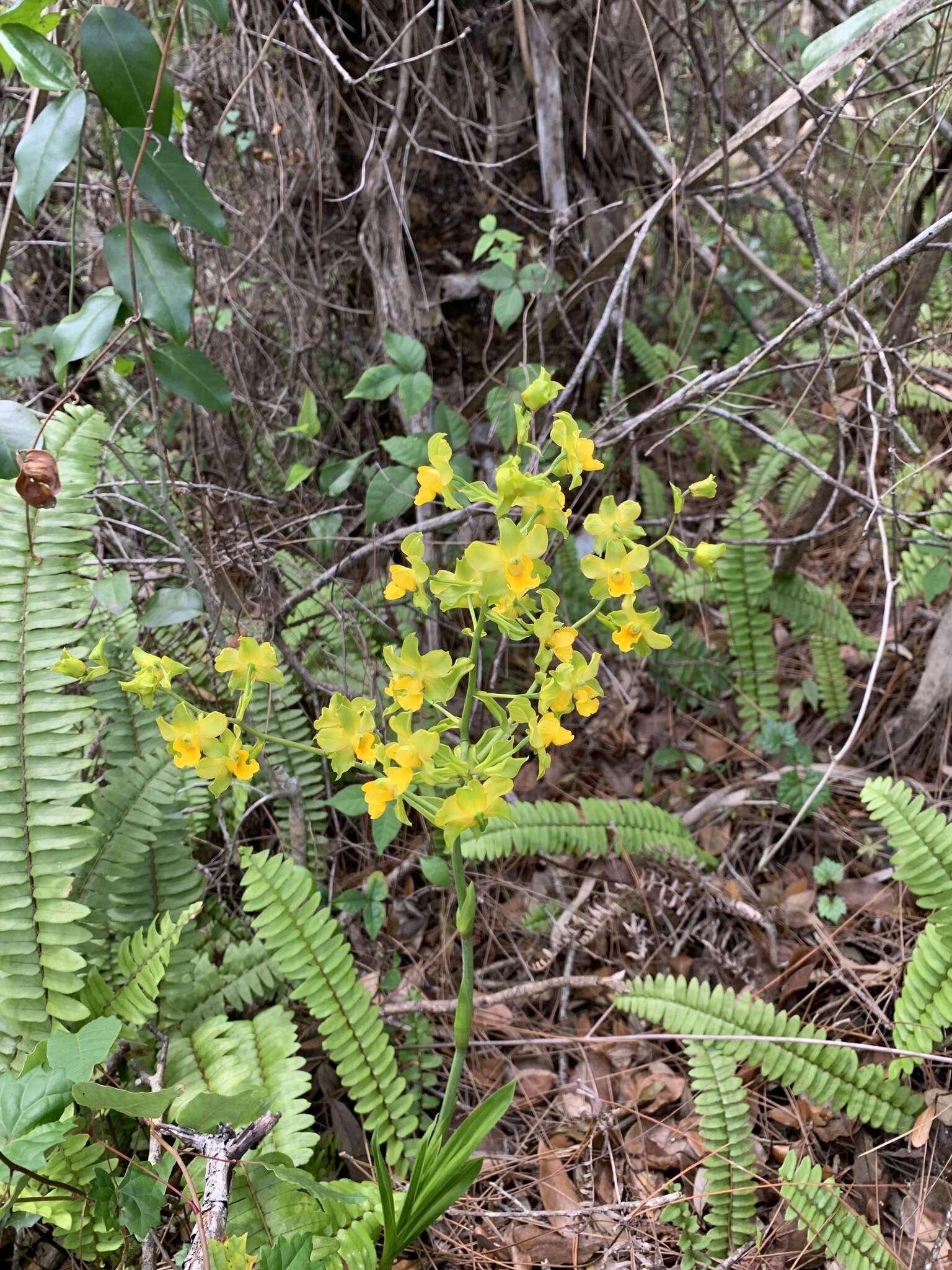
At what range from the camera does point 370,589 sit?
2285mm

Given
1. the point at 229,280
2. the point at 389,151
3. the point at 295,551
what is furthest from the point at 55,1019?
the point at 389,151

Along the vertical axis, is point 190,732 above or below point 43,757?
above

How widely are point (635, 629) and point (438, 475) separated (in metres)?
0.35

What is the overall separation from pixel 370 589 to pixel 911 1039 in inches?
62.2

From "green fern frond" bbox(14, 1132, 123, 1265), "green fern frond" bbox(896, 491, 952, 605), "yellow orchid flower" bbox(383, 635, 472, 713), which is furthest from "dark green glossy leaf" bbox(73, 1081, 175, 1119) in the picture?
"green fern frond" bbox(896, 491, 952, 605)

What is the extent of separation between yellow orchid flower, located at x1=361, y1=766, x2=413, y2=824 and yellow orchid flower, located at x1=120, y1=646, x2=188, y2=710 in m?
0.33

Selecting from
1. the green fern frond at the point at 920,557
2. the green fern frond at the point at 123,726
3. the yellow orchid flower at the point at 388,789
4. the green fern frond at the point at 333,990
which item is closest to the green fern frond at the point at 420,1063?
the green fern frond at the point at 333,990

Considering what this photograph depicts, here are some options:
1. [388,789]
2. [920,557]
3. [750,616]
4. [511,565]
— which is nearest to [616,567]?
[511,565]

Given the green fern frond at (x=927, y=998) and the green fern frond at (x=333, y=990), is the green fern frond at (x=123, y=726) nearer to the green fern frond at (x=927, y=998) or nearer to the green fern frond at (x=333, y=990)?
the green fern frond at (x=333, y=990)

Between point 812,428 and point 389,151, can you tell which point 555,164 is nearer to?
point 389,151

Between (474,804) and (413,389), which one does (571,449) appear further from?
(413,389)

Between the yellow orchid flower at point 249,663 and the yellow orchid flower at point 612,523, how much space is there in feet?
1.56

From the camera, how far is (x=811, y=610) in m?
2.56

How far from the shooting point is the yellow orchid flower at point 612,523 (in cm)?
109
